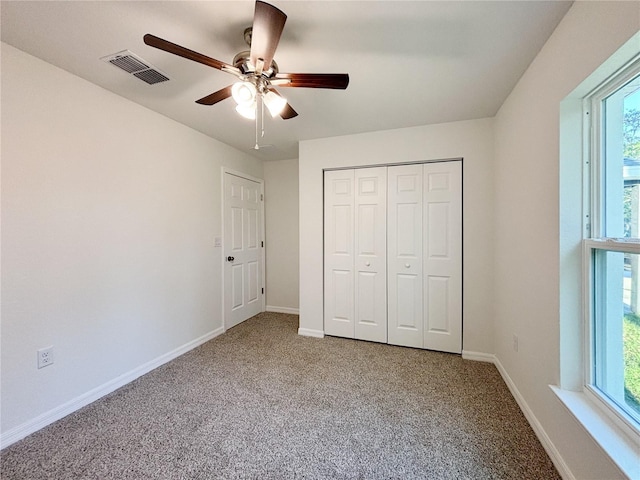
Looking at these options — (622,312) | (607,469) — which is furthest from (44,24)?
(607,469)

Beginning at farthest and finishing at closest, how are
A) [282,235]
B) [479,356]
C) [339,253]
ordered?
[282,235]
[339,253]
[479,356]

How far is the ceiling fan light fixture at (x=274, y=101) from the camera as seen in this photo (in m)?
1.50

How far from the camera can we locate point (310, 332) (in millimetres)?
3088

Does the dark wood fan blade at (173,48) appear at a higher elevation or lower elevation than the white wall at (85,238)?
higher

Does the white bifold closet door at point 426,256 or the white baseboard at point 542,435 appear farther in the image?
the white bifold closet door at point 426,256

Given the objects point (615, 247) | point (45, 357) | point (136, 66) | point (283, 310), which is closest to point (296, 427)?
point (45, 357)

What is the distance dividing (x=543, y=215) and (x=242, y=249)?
3154 mm

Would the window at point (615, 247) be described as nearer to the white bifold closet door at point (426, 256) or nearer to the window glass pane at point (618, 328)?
the window glass pane at point (618, 328)

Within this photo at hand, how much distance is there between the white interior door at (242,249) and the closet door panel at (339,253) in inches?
48.9

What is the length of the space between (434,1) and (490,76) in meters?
0.87

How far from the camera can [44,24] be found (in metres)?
1.35

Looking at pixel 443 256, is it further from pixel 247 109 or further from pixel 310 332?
pixel 247 109

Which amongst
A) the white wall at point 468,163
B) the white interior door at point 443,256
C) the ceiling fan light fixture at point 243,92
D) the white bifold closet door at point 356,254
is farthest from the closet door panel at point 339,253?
the ceiling fan light fixture at point 243,92

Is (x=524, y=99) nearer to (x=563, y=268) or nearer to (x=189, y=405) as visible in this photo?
(x=563, y=268)
